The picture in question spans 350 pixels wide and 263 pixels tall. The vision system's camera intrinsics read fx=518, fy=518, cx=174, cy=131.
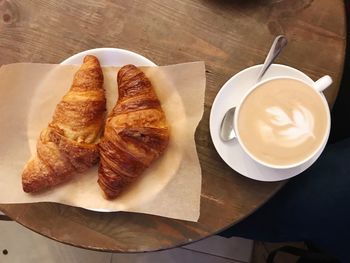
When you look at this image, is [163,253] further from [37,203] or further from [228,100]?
[228,100]

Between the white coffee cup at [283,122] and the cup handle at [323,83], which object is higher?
the cup handle at [323,83]

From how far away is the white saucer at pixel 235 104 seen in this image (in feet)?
2.91

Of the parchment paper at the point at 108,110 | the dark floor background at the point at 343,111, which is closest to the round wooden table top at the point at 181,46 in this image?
the parchment paper at the point at 108,110

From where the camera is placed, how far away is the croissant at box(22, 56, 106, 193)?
912 mm

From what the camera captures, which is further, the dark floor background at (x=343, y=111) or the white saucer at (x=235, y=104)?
the dark floor background at (x=343, y=111)

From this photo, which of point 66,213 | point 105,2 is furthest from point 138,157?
point 105,2

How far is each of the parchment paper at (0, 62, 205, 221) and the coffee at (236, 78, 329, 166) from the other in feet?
0.34

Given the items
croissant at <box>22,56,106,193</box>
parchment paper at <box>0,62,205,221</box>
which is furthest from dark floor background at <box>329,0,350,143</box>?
croissant at <box>22,56,106,193</box>

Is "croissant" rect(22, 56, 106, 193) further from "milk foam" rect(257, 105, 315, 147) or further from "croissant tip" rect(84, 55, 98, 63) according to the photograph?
"milk foam" rect(257, 105, 315, 147)

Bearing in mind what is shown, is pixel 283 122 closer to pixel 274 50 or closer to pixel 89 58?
pixel 274 50

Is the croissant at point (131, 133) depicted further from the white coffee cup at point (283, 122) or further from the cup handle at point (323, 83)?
the cup handle at point (323, 83)

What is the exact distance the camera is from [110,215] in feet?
3.10

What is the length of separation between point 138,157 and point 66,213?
0.18m

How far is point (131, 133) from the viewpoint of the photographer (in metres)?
0.90
